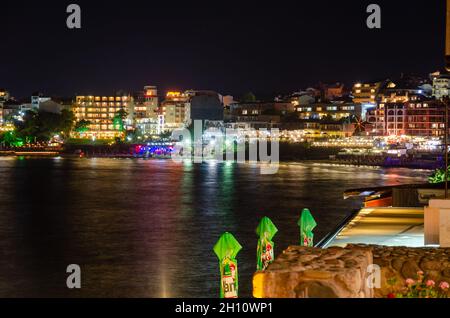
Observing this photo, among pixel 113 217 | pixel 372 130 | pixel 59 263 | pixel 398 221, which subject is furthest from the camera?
pixel 372 130

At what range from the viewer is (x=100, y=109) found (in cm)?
14425

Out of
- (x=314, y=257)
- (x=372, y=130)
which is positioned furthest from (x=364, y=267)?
(x=372, y=130)

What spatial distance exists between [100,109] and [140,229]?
408 feet

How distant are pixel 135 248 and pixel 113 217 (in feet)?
26.3

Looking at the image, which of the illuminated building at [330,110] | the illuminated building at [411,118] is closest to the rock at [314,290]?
the illuminated building at [411,118]

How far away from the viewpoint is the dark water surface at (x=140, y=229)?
14.1m

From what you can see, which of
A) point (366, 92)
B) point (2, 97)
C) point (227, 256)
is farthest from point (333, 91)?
point (227, 256)

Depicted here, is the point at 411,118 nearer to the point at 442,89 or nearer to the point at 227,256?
the point at 442,89

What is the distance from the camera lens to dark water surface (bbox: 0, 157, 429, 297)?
14.1 meters

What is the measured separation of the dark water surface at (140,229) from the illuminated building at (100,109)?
3809 inches

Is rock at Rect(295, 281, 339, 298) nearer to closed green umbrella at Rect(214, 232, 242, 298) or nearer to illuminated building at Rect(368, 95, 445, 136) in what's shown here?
closed green umbrella at Rect(214, 232, 242, 298)
